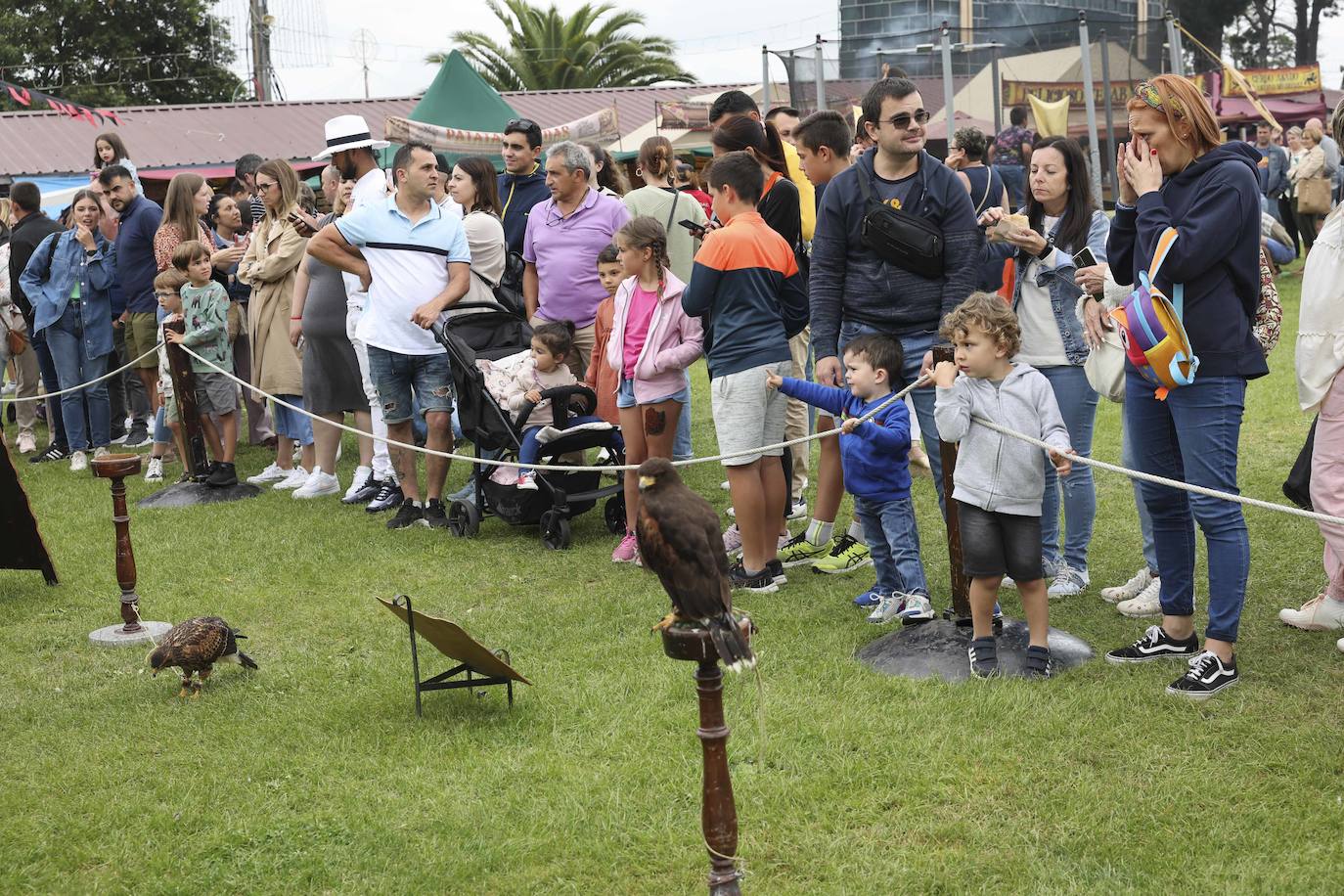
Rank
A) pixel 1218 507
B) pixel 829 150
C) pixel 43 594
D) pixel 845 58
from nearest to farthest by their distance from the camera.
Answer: pixel 1218 507, pixel 829 150, pixel 43 594, pixel 845 58

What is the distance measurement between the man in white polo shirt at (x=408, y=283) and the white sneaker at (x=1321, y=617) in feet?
15.6

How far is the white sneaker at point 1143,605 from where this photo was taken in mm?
5559

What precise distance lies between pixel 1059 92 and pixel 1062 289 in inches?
466

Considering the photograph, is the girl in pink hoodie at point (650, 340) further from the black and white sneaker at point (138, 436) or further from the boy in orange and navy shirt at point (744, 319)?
the black and white sneaker at point (138, 436)

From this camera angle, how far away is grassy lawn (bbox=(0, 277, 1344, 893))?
360 cm

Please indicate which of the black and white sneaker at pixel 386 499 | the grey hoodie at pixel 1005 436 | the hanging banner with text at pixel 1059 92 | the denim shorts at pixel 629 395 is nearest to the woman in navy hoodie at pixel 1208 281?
the grey hoodie at pixel 1005 436

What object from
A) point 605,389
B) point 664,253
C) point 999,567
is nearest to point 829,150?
point 664,253

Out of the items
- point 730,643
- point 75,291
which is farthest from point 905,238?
point 75,291

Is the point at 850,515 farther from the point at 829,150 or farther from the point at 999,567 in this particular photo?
the point at 999,567

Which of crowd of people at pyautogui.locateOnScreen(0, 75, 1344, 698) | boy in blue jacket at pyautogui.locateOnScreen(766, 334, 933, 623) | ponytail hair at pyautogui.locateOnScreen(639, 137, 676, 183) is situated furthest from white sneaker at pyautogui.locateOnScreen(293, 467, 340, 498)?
boy in blue jacket at pyautogui.locateOnScreen(766, 334, 933, 623)

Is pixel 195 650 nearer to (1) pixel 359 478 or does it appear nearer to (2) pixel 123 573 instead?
(2) pixel 123 573

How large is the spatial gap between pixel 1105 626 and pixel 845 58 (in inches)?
511

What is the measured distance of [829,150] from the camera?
21.3 ft

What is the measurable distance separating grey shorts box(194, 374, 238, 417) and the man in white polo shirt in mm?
1885
